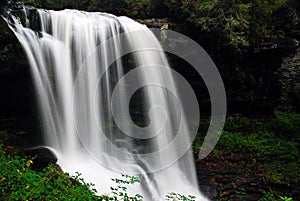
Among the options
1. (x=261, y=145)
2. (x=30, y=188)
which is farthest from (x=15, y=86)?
(x=261, y=145)

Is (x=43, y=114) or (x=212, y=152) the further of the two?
(x=212, y=152)

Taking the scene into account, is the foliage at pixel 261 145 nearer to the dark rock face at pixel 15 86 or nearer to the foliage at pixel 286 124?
the foliage at pixel 286 124

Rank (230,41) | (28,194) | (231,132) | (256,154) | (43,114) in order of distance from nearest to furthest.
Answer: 1. (28,194)
2. (43,114)
3. (256,154)
4. (230,41)
5. (231,132)

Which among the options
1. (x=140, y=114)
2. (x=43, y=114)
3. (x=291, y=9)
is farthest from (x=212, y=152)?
(x=291, y=9)

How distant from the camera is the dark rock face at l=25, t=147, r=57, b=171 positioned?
515 centimetres

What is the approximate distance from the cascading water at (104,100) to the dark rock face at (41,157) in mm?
390

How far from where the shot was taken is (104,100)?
7348mm

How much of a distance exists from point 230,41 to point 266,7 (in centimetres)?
171

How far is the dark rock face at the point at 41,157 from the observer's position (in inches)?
203

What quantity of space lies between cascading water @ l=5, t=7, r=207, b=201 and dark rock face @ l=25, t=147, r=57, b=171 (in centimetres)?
39

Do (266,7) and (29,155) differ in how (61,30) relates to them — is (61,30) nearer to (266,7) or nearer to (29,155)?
(29,155)

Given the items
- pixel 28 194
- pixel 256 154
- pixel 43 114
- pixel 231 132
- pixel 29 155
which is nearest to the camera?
pixel 28 194

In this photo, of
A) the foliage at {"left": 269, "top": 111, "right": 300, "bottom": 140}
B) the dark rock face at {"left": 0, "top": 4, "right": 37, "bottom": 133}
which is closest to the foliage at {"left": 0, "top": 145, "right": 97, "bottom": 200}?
the dark rock face at {"left": 0, "top": 4, "right": 37, "bottom": 133}

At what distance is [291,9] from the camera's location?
28.5 feet
